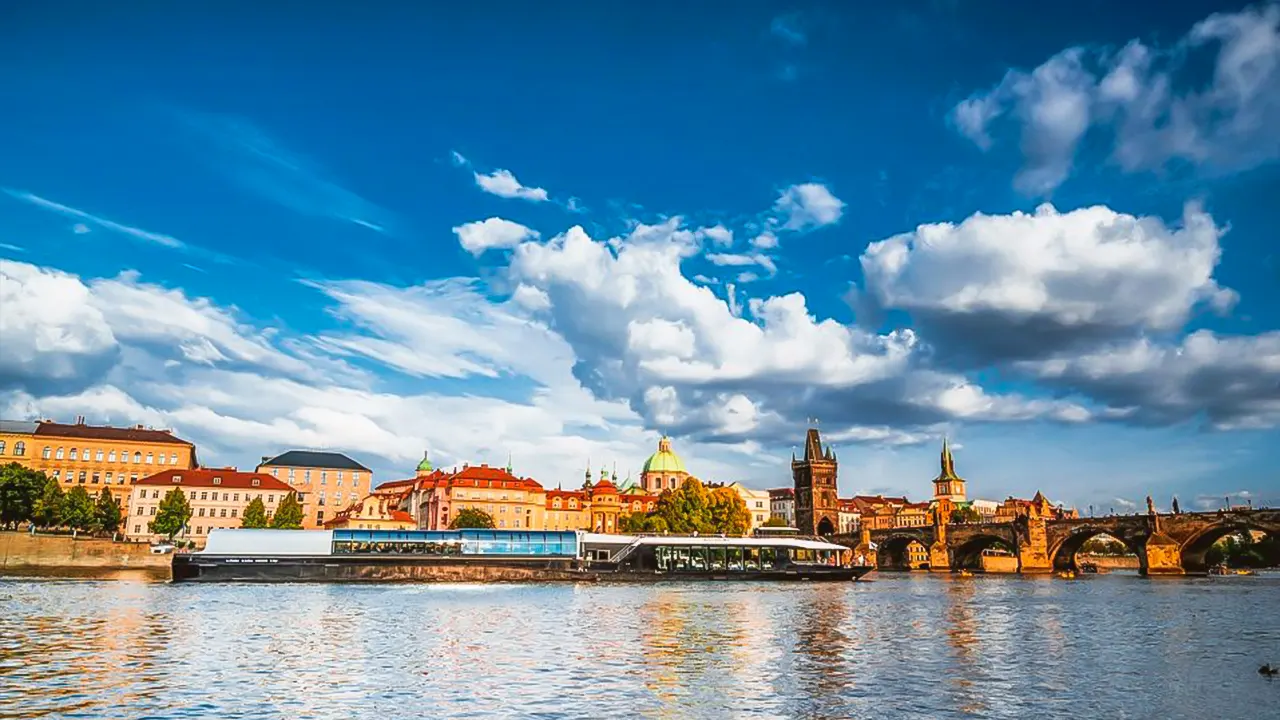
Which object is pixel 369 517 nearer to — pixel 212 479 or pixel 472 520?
pixel 472 520

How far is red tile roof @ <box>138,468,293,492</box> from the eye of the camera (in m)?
141

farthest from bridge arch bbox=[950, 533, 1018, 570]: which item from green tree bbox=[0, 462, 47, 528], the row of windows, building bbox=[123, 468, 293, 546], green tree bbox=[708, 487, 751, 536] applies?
green tree bbox=[0, 462, 47, 528]

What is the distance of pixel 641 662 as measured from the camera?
26.2m

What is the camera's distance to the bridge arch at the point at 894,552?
546 feet

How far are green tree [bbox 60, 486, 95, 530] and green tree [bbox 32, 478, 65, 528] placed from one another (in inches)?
24.1

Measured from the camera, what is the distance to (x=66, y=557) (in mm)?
92562

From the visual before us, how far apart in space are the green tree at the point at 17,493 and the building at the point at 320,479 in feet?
A: 229

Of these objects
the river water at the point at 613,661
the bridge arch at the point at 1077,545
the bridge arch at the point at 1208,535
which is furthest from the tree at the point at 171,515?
the bridge arch at the point at 1208,535

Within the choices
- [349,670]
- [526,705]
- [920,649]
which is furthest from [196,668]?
[920,649]

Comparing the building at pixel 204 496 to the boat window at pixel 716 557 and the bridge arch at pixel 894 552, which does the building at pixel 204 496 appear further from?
the bridge arch at pixel 894 552

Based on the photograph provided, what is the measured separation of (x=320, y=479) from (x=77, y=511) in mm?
67541

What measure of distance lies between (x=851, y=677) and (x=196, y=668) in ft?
55.6

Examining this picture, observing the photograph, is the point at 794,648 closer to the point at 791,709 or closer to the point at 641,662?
the point at 641,662

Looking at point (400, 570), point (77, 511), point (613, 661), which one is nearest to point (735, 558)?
point (400, 570)
